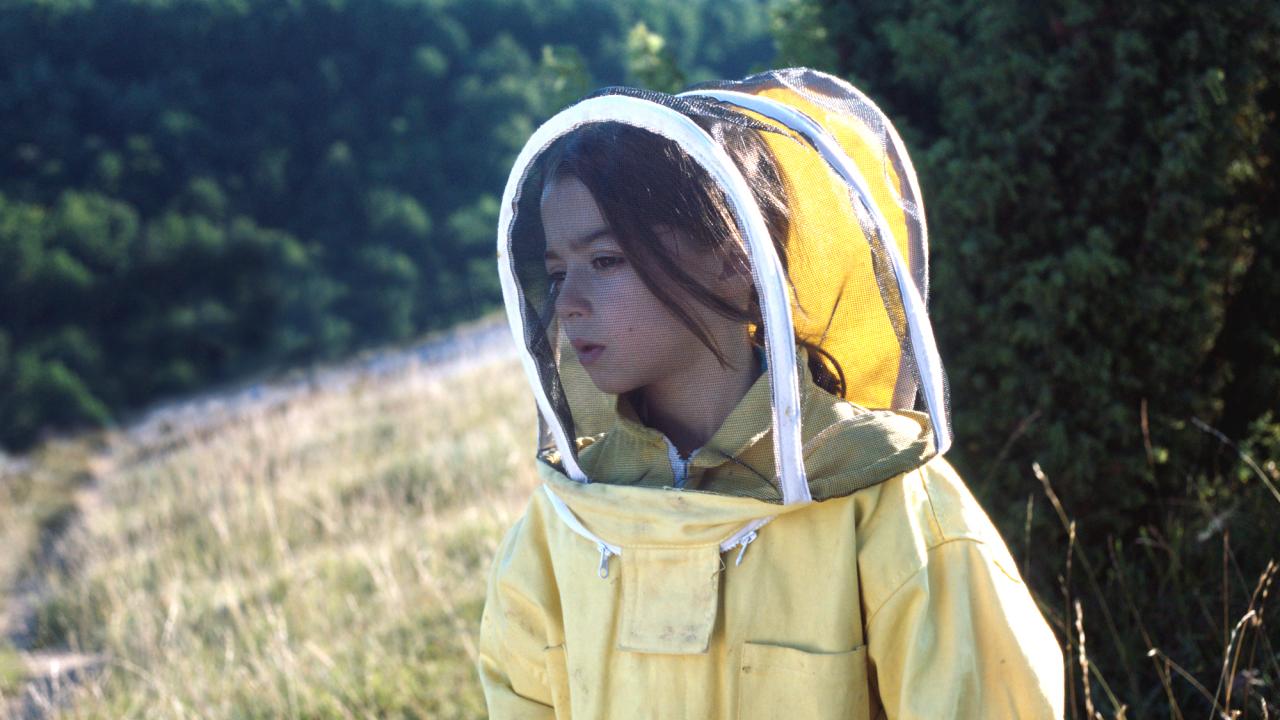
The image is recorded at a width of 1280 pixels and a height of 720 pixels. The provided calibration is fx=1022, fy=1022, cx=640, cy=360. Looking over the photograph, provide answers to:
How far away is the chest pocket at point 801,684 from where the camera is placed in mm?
1592

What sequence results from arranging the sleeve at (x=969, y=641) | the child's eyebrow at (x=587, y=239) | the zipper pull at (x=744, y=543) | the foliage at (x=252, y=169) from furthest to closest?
1. the foliage at (x=252, y=169)
2. the child's eyebrow at (x=587, y=239)
3. the zipper pull at (x=744, y=543)
4. the sleeve at (x=969, y=641)

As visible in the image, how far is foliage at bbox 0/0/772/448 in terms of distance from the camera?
73.0 feet

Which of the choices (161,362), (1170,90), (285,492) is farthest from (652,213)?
(161,362)

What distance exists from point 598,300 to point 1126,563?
2110mm

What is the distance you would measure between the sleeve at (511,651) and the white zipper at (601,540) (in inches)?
8.0

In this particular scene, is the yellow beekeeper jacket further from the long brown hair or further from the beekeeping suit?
the long brown hair

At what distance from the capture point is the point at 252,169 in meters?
25.9

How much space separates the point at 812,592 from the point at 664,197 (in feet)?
2.24

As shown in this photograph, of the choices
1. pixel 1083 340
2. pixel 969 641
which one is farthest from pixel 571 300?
pixel 1083 340

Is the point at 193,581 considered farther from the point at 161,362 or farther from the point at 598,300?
the point at 161,362

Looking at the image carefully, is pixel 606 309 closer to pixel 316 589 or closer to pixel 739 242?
pixel 739 242

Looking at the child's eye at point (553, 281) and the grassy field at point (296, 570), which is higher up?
the child's eye at point (553, 281)

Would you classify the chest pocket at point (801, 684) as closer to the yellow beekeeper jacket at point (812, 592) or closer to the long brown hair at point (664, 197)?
the yellow beekeeper jacket at point (812, 592)

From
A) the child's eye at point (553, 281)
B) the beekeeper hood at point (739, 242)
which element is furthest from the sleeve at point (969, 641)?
the child's eye at point (553, 281)
